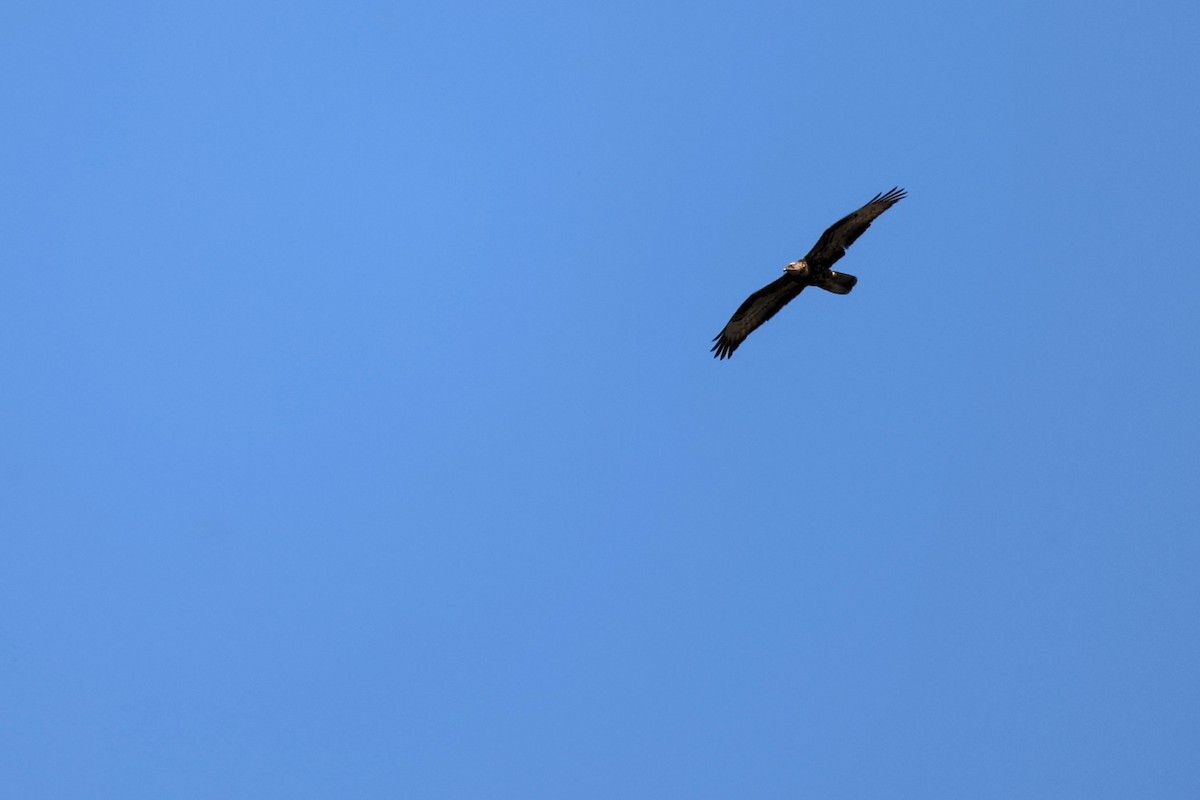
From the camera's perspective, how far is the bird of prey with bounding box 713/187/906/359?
1337 inches

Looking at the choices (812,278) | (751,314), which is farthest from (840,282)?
(751,314)

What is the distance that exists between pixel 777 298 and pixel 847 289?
87.2 inches

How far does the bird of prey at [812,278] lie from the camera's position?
3397 centimetres

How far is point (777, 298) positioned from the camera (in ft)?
120

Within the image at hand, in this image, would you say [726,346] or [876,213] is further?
[726,346]

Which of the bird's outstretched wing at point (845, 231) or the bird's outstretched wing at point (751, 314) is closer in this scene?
the bird's outstretched wing at point (845, 231)

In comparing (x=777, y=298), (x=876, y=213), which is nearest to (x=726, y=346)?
(x=777, y=298)

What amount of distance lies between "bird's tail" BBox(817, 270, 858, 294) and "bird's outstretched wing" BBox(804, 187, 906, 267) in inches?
12.6

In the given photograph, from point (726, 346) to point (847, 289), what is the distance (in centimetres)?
346

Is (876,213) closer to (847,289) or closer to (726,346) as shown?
(847,289)

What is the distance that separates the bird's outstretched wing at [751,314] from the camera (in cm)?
3631

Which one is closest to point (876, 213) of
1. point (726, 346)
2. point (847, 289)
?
point (847, 289)

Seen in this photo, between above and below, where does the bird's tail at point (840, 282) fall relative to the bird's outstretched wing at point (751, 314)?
below

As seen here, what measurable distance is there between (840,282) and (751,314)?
274cm
